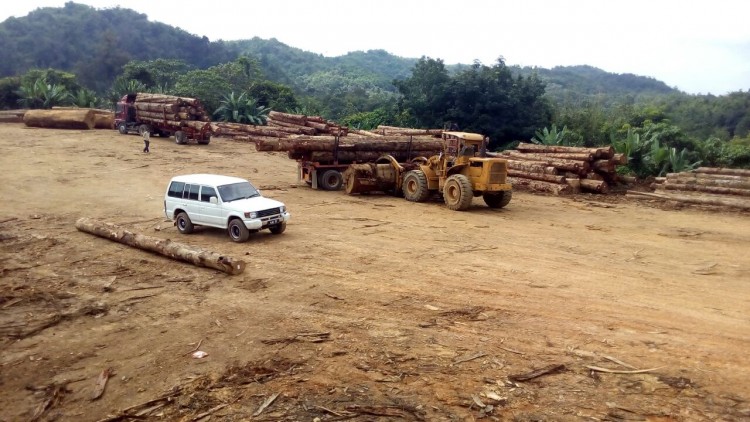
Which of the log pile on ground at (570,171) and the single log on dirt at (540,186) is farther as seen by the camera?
the log pile on ground at (570,171)

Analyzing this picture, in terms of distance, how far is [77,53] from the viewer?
8362 centimetres

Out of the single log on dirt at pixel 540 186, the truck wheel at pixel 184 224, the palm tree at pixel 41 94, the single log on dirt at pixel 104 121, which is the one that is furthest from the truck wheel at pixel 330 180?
the palm tree at pixel 41 94

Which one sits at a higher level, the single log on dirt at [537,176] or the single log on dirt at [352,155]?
the single log on dirt at [352,155]

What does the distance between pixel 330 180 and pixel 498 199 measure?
6.76 meters

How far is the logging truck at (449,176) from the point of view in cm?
1880

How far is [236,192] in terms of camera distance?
1502 centimetres

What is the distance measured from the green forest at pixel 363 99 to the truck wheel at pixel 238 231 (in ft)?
29.2

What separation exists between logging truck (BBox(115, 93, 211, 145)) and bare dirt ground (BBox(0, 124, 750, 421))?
59.0 feet

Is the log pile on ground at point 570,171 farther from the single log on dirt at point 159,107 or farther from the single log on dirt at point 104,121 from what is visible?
the single log on dirt at point 104,121

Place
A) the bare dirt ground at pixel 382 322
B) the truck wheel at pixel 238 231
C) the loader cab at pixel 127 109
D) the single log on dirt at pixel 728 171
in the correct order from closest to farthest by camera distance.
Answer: the bare dirt ground at pixel 382 322 < the truck wheel at pixel 238 231 < the single log on dirt at pixel 728 171 < the loader cab at pixel 127 109

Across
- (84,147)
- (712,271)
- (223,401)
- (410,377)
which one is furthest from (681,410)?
(84,147)

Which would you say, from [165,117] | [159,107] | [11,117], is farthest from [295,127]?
[11,117]

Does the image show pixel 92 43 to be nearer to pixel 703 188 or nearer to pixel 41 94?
pixel 41 94

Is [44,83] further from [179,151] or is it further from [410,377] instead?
[410,377]
